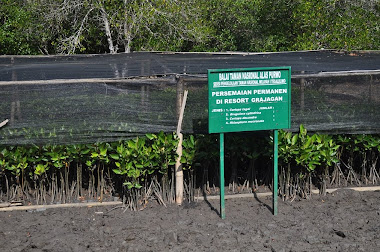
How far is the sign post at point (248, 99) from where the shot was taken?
5.84 metres

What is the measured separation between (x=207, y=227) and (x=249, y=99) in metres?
1.51

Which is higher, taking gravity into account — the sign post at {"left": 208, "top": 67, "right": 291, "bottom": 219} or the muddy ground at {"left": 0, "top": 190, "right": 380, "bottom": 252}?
the sign post at {"left": 208, "top": 67, "right": 291, "bottom": 219}

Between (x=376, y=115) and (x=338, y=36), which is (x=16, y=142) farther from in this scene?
(x=338, y=36)

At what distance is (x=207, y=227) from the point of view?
599 cm

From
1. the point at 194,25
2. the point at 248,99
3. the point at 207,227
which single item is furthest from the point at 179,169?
the point at 194,25

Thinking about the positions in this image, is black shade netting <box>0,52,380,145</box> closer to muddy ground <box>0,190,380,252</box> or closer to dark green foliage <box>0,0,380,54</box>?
muddy ground <box>0,190,380,252</box>

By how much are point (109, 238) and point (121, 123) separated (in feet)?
4.59

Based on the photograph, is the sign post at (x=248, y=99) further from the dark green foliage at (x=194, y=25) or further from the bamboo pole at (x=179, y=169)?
the dark green foliage at (x=194, y=25)

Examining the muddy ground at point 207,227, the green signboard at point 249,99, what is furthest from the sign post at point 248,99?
the muddy ground at point 207,227

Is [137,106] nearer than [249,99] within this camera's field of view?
No

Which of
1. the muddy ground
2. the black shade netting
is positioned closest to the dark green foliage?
the black shade netting

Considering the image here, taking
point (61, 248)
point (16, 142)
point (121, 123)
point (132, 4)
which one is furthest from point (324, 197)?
point (132, 4)

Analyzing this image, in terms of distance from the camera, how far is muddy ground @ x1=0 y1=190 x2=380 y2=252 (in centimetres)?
557

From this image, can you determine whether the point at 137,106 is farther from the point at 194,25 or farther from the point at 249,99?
the point at 194,25
